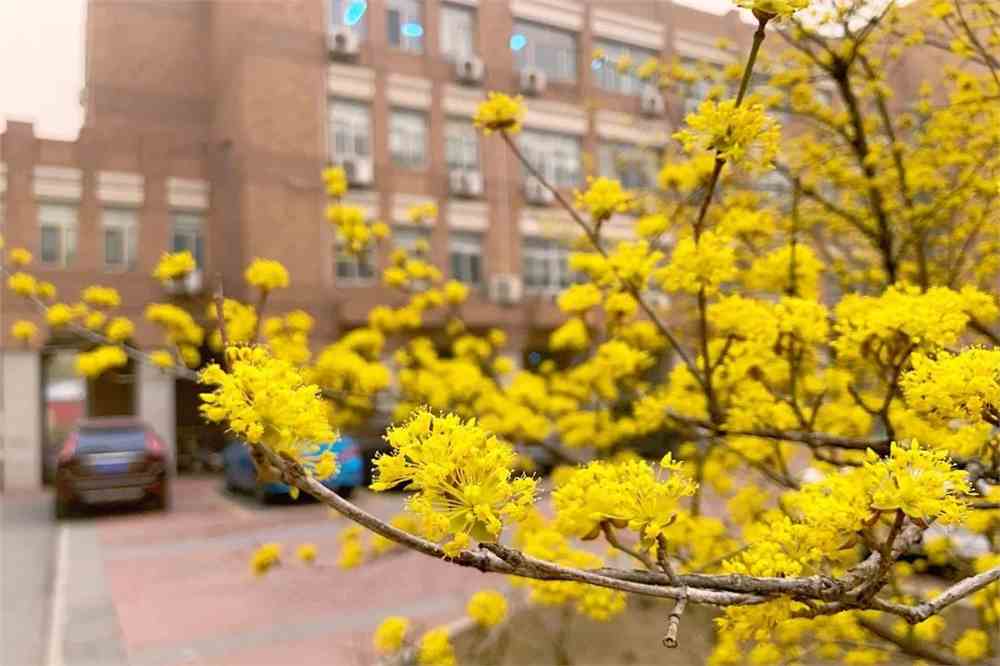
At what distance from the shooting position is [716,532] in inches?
102

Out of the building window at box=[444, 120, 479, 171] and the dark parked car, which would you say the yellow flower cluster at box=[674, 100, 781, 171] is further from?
the building window at box=[444, 120, 479, 171]

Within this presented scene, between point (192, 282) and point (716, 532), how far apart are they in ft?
35.5

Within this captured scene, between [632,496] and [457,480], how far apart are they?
239 mm

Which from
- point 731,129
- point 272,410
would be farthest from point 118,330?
point 731,129

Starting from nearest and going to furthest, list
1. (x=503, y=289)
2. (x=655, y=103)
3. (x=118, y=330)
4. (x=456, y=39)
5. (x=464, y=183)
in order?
(x=118, y=330), (x=655, y=103), (x=456, y=39), (x=464, y=183), (x=503, y=289)

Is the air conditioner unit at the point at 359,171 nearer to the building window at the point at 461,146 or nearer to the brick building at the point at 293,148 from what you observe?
the brick building at the point at 293,148

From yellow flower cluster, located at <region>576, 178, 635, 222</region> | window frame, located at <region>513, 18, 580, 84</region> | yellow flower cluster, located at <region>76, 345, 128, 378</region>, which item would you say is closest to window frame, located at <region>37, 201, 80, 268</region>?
window frame, located at <region>513, 18, 580, 84</region>

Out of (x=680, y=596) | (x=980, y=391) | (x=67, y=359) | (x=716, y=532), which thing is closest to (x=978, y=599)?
(x=716, y=532)

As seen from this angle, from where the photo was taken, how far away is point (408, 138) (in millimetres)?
13438

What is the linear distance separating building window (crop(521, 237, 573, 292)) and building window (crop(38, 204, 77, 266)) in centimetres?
747

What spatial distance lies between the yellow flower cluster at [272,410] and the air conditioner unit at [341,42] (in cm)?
1247

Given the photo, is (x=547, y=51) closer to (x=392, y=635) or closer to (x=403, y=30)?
(x=403, y=30)

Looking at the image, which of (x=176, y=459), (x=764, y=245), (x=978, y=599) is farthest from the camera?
(x=176, y=459)

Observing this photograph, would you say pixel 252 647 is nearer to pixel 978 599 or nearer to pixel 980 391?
pixel 978 599
